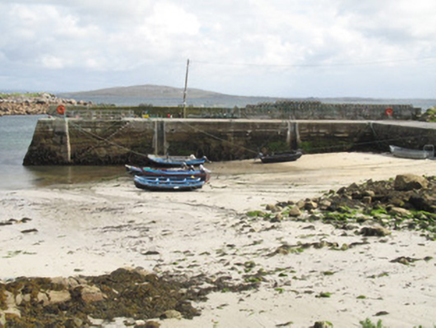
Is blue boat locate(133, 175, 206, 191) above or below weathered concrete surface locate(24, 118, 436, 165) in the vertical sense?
below

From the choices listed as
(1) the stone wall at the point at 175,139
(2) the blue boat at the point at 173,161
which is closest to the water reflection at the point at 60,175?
(1) the stone wall at the point at 175,139

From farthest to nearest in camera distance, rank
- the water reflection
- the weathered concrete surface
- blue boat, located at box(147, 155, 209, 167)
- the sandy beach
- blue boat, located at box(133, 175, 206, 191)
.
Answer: the weathered concrete surface → blue boat, located at box(147, 155, 209, 167) → the water reflection → blue boat, located at box(133, 175, 206, 191) → the sandy beach

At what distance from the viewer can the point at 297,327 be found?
6.51 meters

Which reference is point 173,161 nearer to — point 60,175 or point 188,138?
point 188,138

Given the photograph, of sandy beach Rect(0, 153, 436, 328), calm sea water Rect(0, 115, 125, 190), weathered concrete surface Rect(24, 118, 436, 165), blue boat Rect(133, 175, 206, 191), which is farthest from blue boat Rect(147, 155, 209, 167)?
sandy beach Rect(0, 153, 436, 328)

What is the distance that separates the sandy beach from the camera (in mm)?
7035

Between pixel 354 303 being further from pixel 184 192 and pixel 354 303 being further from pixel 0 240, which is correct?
pixel 184 192

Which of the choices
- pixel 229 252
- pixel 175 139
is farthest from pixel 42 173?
pixel 229 252

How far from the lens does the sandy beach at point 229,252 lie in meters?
7.04

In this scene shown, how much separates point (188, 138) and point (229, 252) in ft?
62.9

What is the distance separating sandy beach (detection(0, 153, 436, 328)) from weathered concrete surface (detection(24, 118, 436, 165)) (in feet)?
28.2

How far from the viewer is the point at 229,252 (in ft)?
33.1

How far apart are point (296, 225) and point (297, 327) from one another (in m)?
5.30

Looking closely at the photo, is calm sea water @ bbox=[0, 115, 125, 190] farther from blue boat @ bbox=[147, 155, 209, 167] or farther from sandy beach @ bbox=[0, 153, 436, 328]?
sandy beach @ bbox=[0, 153, 436, 328]
